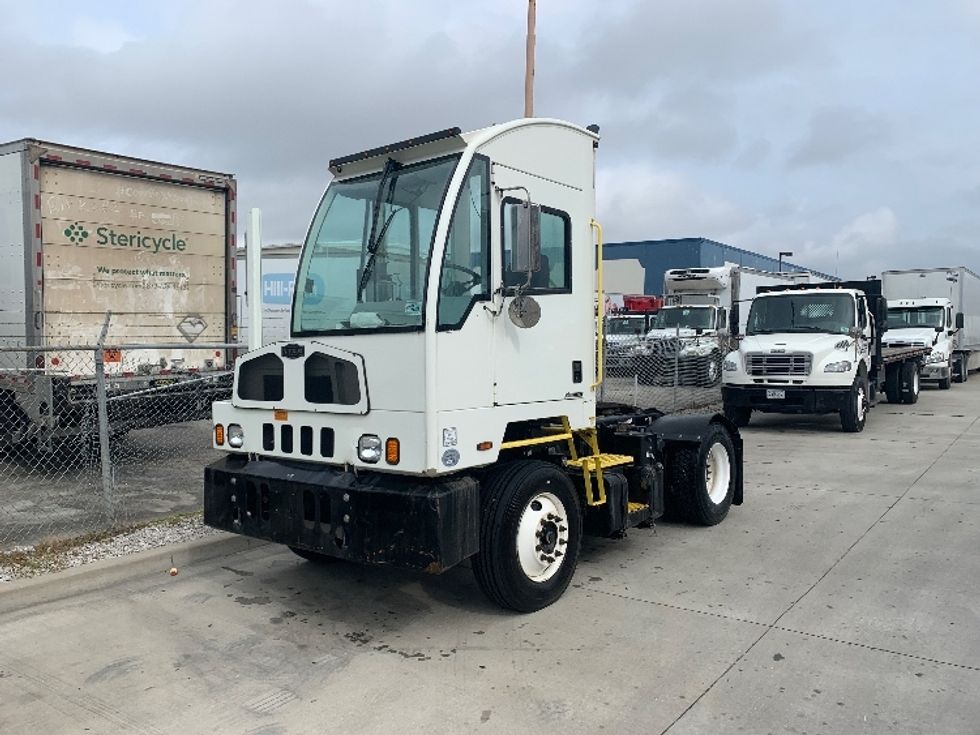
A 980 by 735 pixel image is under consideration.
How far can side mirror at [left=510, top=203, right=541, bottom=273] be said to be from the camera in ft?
15.1

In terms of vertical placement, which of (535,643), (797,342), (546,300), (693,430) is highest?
(546,300)

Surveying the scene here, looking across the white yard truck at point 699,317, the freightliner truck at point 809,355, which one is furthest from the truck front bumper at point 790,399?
the white yard truck at point 699,317

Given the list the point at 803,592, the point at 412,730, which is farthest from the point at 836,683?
the point at 412,730

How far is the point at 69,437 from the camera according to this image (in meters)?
8.80

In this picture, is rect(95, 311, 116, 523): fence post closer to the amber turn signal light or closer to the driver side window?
the amber turn signal light

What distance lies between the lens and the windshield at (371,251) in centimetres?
463

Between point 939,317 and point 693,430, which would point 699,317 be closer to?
point 939,317

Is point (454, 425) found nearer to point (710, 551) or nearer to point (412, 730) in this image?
point (412, 730)

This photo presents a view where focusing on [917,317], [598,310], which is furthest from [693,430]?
[917,317]

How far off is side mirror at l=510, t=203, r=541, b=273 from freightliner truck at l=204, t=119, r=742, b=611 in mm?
11

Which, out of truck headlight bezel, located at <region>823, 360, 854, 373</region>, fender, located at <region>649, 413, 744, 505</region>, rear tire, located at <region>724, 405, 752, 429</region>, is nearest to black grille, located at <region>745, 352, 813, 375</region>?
truck headlight bezel, located at <region>823, 360, 854, 373</region>

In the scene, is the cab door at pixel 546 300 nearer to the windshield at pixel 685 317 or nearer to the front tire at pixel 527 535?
the front tire at pixel 527 535

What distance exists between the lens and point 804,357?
13227 mm

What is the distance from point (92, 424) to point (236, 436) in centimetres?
447
